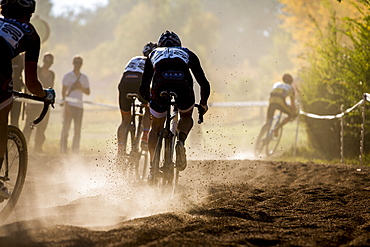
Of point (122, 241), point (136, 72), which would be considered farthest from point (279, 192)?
point (122, 241)

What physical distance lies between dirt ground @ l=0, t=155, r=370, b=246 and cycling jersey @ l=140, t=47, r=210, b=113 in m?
1.19

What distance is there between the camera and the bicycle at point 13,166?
5.55 meters

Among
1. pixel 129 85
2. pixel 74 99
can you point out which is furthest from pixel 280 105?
pixel 129 85

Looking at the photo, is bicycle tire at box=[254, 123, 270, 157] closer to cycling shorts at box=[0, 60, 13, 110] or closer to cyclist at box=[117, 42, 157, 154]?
cyclist at box=[117, 42, 157, 154]

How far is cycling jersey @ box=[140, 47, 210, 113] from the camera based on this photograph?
678cm

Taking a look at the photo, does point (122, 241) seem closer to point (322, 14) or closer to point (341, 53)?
point (341, 53)

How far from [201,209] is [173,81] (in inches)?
58.8

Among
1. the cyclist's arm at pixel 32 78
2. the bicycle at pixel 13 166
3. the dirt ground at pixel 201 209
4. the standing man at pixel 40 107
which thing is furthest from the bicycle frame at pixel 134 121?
the standing man at pixel 40 107

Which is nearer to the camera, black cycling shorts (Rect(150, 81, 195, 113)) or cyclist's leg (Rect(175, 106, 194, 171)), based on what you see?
black cycling shorts (Rect(150, 81, 195, 113))

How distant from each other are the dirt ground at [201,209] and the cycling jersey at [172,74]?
3.91 feet

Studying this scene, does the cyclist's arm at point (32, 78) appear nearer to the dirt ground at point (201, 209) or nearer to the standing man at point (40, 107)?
the dirt ground at point (201, 209)

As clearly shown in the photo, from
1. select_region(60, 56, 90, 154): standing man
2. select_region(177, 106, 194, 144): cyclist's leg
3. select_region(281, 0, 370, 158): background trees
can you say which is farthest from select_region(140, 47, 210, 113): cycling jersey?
select_region(60, 56, 90, 154): standing man

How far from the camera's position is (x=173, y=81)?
6777 millimetres

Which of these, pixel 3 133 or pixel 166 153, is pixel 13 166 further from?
pixel 166 153
